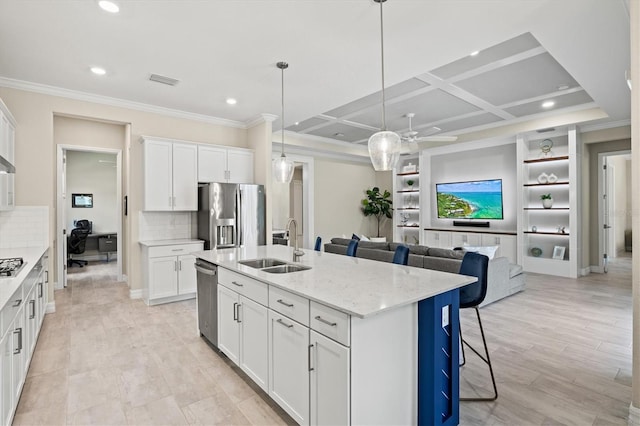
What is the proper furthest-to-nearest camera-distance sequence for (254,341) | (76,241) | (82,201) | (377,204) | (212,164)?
1. (377,204)
2. (82,201)
3. (76,241)
4. (212,164)
5. (254,341)

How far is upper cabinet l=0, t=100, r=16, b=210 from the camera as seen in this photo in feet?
10.7

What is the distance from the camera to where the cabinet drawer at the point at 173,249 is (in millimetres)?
4551

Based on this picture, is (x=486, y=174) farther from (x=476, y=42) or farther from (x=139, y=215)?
(x=139, y=215)

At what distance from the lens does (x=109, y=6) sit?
2555 mm

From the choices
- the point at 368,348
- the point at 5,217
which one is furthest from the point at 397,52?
the point at 5,217

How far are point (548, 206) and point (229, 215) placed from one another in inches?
238

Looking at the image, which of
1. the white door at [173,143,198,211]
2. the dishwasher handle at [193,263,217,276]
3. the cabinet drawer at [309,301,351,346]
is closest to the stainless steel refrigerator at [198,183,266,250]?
the white door at [173,143,198,211]

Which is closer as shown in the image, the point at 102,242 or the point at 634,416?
the point at 634,416

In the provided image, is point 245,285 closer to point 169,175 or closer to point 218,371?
point 218,371

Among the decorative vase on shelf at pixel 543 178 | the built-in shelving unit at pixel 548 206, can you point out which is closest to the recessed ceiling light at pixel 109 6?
the built-in shelving unit at pixel 548 206

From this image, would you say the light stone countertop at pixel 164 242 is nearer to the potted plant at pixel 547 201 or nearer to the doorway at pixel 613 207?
the potted plant at pixel 547 201

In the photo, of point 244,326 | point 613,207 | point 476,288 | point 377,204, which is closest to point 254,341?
point 244,326

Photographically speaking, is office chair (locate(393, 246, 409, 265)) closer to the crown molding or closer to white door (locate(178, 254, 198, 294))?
white door (locate(178, 254, 198, 294))

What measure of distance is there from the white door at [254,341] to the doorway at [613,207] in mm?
7261
